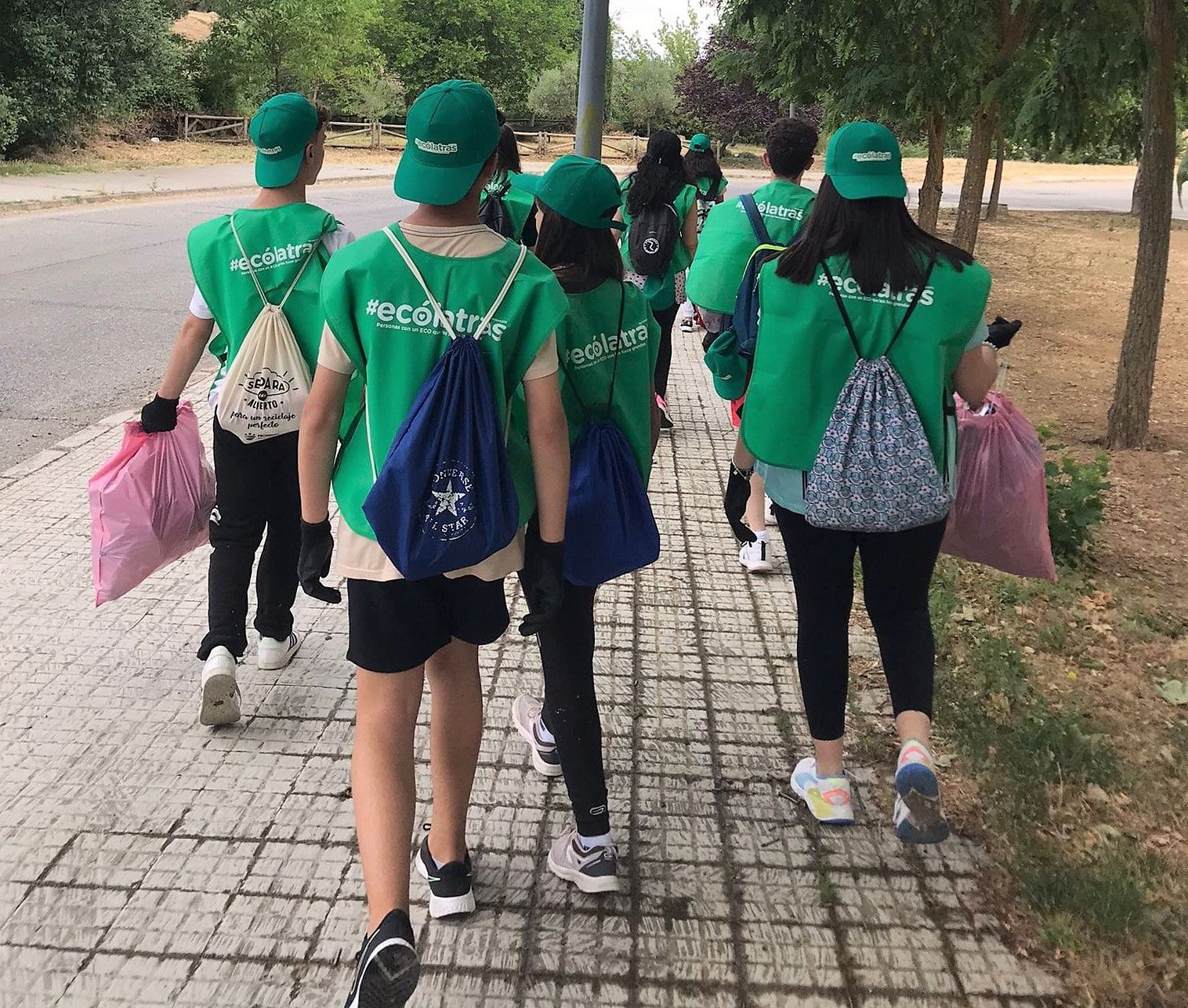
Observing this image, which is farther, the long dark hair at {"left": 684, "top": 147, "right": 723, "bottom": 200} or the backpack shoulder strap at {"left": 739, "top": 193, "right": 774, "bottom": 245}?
the long dark hair at {"left": 684, "top": 147, "right": 723, "bottom": 200}

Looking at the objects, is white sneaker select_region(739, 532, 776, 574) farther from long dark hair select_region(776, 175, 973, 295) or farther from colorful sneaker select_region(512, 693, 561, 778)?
long dark hair select_region(776, 175, 973, 295)

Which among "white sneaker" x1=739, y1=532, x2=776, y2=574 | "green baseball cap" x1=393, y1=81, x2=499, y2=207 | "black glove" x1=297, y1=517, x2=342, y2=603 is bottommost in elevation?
"white sneaker" x1=739, y1=532, x2=776, y2=574

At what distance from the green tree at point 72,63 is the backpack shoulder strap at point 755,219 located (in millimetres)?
25166

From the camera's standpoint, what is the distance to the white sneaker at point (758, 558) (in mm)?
5055

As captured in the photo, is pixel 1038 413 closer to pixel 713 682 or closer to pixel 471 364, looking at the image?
pixel 713 682

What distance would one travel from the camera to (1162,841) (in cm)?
318

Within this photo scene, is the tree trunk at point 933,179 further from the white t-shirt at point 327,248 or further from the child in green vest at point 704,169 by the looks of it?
the white t-shirt at point 327,248

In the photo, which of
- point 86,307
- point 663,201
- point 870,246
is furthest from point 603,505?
point 86,307

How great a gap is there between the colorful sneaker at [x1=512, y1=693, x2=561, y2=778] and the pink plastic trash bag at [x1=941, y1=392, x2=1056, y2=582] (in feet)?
4.71

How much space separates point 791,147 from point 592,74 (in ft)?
10.6

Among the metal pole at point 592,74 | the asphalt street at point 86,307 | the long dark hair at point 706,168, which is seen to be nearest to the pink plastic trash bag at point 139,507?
the asphalt street at point 86,307

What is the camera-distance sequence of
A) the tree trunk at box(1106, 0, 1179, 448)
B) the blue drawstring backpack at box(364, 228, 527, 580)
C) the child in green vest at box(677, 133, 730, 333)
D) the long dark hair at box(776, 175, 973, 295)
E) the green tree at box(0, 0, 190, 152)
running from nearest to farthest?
the blue drawstring backpack at box(364, 228, 527, 580) → the long dark hair at box(776, 175, 973, 295) → the tree trunk at box(1106, 0, 1179, 448) → the child in green vest at box(677, 133, 730, 333) → the green tree at box(0, 0, 190, 152)

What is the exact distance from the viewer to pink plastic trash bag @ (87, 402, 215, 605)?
12.2 feet

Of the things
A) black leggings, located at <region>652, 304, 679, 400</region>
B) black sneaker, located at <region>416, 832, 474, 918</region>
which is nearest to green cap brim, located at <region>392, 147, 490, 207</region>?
black sneaker, located at <region>416, 832, 474, 918</region>
